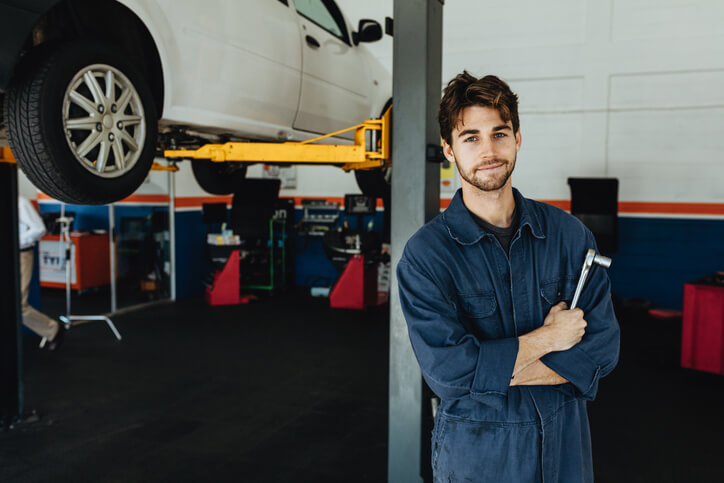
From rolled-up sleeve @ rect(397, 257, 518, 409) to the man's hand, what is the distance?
10cm

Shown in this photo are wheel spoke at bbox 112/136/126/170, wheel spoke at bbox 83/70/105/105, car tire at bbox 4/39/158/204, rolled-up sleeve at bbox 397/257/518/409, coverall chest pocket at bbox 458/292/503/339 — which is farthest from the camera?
Result: wheel spoke at bbox 112/136/126/170

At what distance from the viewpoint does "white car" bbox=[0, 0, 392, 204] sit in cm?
198

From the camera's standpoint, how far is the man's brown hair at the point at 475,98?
1541 millimetres

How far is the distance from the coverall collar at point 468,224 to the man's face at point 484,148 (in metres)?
0.08

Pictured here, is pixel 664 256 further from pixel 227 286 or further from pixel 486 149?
pixel 486 149

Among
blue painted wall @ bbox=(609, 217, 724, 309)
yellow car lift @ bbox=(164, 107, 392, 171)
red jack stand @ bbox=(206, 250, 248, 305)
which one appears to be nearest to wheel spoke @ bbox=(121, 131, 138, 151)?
yellow car lift @ bbox=(164, 107, 392, 171)

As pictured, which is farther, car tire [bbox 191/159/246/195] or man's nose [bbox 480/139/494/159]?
car tire [bbox 191/159/246/195]

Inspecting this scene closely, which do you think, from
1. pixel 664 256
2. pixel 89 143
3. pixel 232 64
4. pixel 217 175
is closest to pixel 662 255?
pixel 664 256

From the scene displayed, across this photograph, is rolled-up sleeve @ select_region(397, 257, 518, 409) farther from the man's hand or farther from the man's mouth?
the man's mouth

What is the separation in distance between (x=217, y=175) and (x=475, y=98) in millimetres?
3383

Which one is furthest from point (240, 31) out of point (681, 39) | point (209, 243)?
point (681, 39)

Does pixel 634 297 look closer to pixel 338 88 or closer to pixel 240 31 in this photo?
pixel 338 88

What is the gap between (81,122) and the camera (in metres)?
2.10

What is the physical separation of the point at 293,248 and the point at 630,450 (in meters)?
5.90
